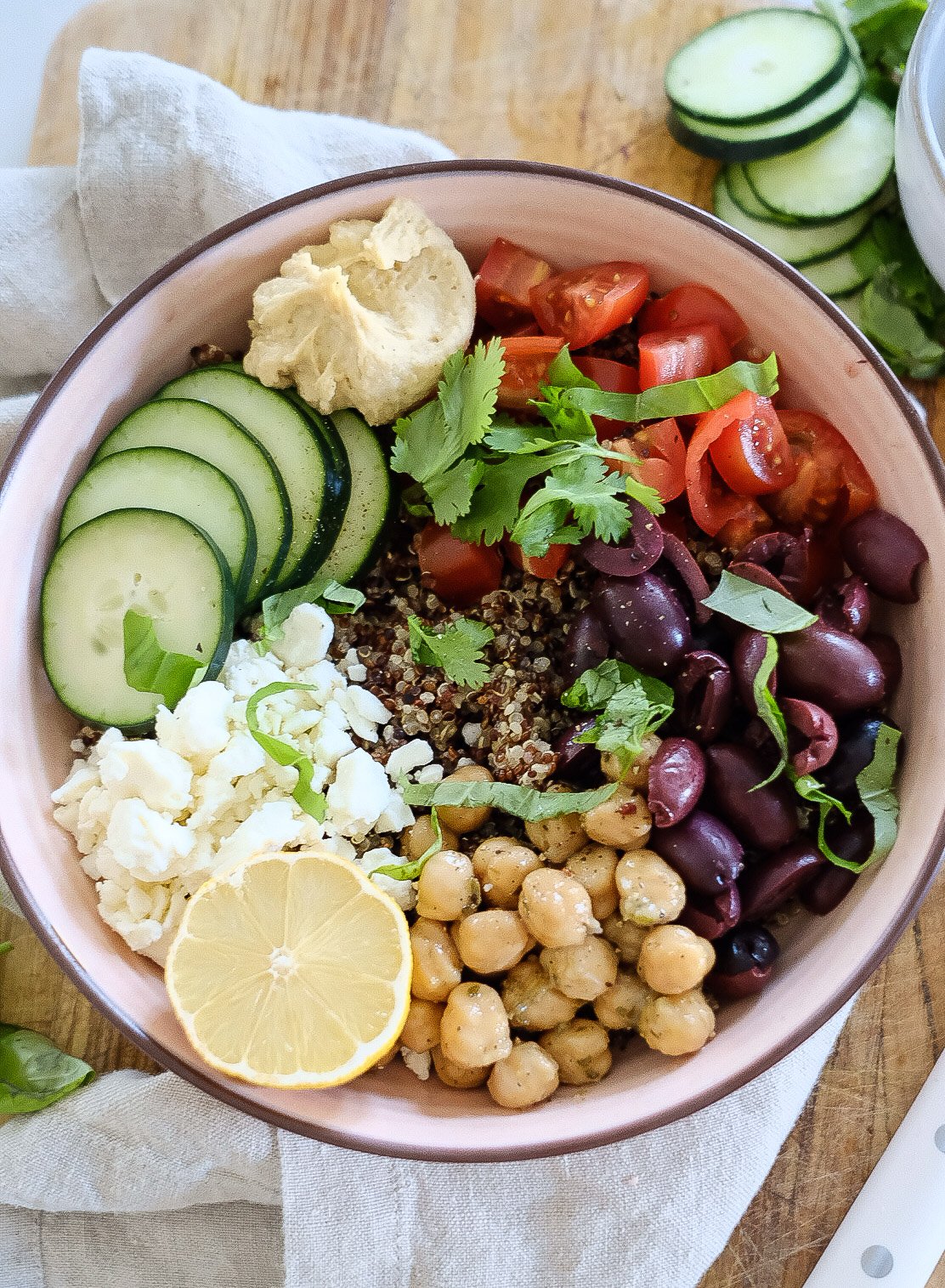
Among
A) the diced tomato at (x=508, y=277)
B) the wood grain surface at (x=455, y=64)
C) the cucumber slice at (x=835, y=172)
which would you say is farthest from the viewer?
the wood grain surface at (x=455, y=64)

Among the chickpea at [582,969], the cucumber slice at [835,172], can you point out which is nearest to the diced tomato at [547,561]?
the chickpea at [582,969]

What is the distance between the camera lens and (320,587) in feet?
6.17

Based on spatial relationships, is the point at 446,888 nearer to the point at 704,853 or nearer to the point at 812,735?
the point at 704,853

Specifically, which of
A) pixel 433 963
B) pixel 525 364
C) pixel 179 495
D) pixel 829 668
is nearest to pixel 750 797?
pixel 829 668

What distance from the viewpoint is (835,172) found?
Answer: 6.77 feet

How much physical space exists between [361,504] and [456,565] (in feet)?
0.67

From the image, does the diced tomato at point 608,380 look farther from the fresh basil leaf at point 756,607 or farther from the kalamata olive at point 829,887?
the kalamata olive at point 829,887

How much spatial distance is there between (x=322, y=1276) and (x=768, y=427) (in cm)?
159

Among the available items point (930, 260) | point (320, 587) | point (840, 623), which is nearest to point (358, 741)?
point (320, 587)

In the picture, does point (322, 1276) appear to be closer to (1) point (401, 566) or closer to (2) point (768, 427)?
(1) point (401, 566)

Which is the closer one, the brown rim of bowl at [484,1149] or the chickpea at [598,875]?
the brown rim of bowl at [484,1149]

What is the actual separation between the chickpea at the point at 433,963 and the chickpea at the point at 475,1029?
0.03 m

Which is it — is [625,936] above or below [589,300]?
below

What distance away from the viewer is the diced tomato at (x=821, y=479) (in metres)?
1.86
